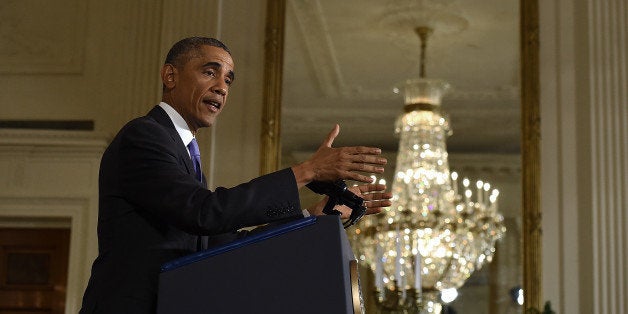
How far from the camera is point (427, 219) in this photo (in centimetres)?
517

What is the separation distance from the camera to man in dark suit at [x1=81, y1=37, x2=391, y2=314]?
1651 millimetres

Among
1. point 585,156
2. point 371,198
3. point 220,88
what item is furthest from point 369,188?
point 585,156

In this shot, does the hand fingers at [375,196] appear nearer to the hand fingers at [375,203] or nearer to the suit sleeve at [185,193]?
the hand fingers at [375,203]

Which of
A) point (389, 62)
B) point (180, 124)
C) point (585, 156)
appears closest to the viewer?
point (180, 124)

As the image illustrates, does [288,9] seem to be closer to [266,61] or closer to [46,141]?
[266,61]

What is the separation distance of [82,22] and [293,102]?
1.25m

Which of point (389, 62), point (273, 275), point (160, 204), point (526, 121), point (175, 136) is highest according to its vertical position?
point (389, 62)

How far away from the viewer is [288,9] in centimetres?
509

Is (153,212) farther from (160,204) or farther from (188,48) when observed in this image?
(188,48)

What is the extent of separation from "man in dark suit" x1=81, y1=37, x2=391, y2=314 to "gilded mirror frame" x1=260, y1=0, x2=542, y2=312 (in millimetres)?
2999

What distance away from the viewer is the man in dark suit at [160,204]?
1.65m

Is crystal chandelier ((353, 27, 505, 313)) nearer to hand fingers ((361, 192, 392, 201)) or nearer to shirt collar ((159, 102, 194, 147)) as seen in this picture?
hand fingers ((361, 192, 392, 201))

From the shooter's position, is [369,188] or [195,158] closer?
[195,158]

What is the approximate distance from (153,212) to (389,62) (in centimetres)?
353
